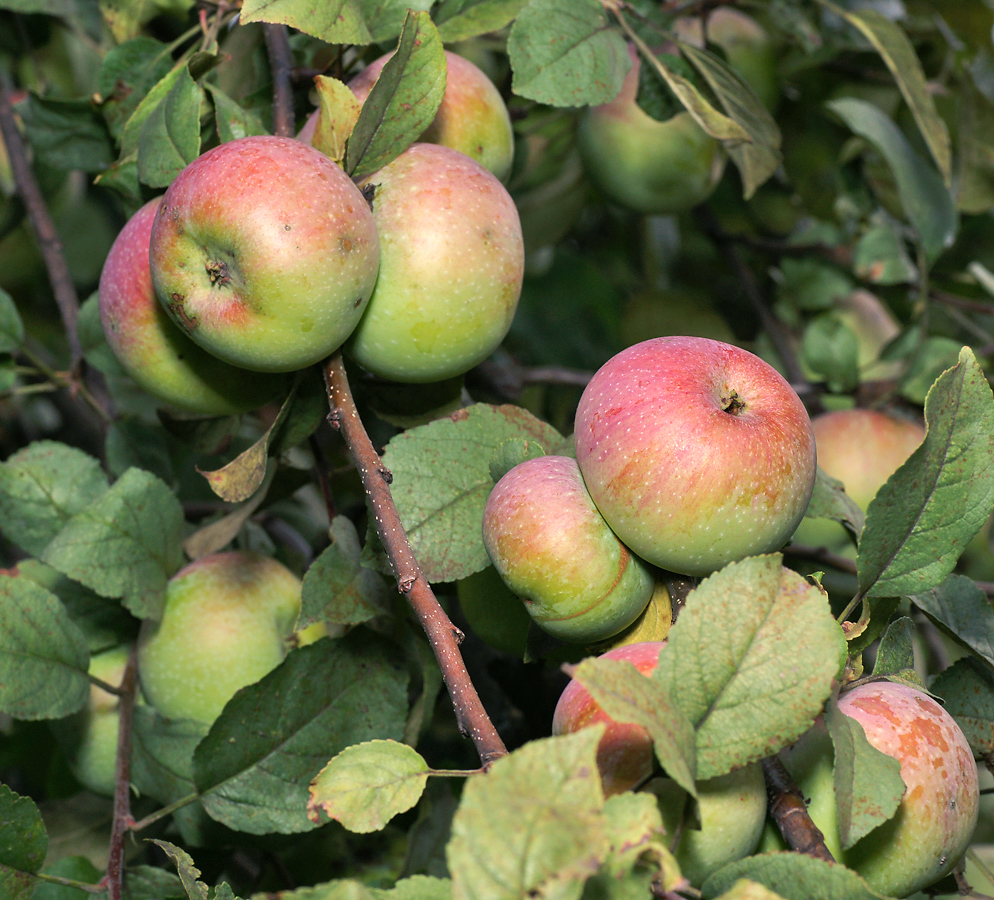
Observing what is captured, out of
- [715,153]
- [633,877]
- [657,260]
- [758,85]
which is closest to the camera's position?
[633,877]

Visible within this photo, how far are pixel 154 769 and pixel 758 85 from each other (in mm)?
1196

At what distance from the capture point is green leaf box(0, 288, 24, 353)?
3.33ft

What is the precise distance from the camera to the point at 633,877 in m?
0.42

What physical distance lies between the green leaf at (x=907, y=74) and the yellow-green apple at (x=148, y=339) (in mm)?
813

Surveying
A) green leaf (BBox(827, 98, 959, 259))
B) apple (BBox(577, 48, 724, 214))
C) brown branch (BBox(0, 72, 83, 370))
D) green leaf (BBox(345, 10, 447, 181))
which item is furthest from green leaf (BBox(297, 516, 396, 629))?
green leaf (BBox(827, 98, 959, 259))

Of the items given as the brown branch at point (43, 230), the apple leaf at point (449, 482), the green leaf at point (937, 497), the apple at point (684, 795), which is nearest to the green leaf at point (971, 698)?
the green leaf at point (937, 497)

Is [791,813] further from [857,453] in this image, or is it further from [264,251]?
[857,453]

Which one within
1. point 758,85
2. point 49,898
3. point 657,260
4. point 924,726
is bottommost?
point 657,260

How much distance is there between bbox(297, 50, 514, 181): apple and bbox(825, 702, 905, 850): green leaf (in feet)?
1.77

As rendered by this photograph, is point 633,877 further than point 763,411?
No

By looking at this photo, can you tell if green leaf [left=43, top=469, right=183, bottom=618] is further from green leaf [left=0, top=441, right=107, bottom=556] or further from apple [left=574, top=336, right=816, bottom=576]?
apple [left=574, top=336, right=816, bottom=576]

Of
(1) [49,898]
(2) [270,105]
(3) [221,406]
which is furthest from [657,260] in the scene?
(1) [49,898]

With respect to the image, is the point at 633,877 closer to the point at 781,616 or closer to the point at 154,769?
the point at 781,616

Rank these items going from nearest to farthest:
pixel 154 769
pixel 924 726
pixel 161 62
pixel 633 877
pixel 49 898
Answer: pixel 633 877 → pixel 924 726 → pixel 49 898 → pixel 154 769 → pixel 161 62
